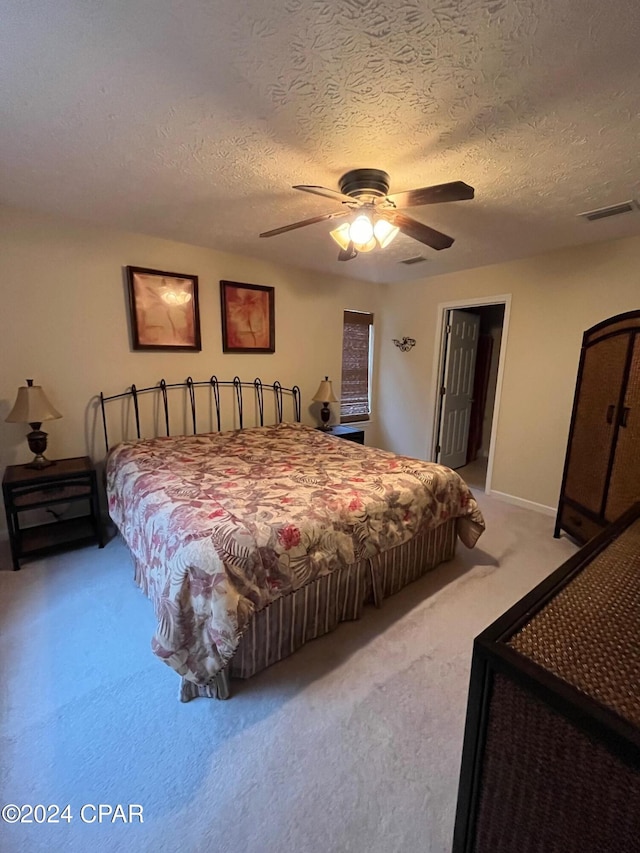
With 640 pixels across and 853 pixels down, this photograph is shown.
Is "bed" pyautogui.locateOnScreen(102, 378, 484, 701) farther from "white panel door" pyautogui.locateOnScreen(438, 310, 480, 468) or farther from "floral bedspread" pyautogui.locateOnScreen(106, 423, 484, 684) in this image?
"white panel door" pyautogui.locateOnScreen(438, 310, 480, 468)

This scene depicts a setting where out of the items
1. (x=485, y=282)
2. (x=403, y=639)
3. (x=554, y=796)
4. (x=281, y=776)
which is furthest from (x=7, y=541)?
(x=485, y=282)

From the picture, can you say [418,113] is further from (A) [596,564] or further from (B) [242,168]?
(A) [596,564]

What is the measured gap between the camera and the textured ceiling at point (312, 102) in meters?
1.15

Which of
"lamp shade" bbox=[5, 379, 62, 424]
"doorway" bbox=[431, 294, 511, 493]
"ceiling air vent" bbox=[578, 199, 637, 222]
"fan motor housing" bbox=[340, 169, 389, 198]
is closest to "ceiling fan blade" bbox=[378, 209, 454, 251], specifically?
"fan motor housing" bbox=[340, 169, 389, 198]

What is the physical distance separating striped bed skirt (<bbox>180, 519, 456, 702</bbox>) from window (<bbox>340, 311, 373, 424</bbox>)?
2.73 meters

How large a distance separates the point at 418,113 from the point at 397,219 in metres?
0.55

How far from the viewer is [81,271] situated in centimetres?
294

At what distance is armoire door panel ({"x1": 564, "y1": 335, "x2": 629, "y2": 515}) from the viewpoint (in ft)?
8.40

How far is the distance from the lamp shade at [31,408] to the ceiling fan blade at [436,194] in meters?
2.63

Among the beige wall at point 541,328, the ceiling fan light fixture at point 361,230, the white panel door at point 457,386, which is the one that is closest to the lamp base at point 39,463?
the ceiling fan light fixture at point 361,230

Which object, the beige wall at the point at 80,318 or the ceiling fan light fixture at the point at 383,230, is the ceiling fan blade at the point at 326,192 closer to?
the ceiling fan light fixture at the point at 383,230

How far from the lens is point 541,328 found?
11.8 ft

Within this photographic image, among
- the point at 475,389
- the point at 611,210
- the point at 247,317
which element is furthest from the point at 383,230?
the point at 475,389

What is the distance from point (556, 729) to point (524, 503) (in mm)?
3528
